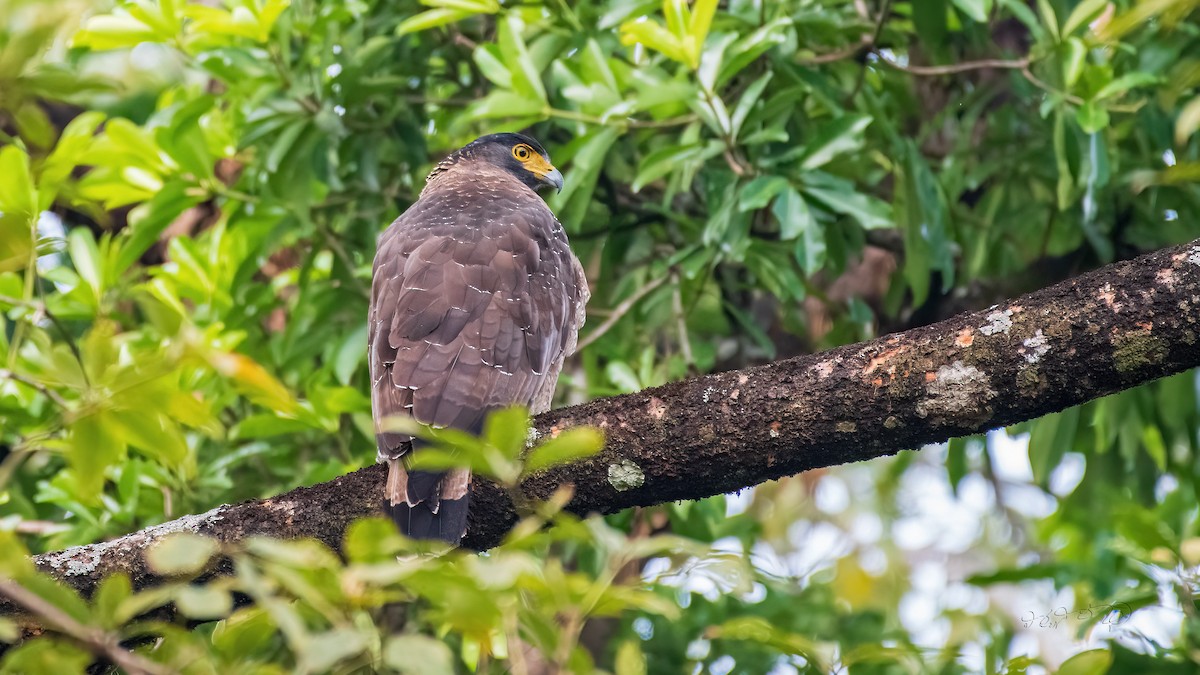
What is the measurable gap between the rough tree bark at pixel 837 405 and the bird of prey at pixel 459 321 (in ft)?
0.54

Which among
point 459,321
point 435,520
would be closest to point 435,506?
point 435,520

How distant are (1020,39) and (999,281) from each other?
1.67m

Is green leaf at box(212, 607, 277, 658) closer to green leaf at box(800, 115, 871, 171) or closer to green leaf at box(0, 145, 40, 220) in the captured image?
green leaf at box(0, 145, 40, 220)

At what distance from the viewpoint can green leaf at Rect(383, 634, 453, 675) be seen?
1486mm

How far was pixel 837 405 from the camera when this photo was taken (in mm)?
2938

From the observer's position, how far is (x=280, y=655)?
4828mm

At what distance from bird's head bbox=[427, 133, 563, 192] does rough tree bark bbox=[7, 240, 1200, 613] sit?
6.77 feet

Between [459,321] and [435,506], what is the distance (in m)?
0.86

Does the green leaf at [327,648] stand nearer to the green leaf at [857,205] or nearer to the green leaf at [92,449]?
the green leaf at [92,449]

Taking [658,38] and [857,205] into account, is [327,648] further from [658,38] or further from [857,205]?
[857,205]

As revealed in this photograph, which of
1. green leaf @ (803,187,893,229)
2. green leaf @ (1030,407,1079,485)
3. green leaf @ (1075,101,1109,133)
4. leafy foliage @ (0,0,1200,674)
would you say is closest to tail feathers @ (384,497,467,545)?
leafy foliage @ (0,0,1200,674)

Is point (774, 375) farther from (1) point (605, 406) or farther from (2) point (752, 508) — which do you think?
(2) point (752, 508)

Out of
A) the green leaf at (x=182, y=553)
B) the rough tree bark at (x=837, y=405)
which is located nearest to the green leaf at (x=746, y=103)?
the rough tree bark at (x=837, y=405)

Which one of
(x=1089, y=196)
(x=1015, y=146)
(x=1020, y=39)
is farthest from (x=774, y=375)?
(x=1020, y=39)
